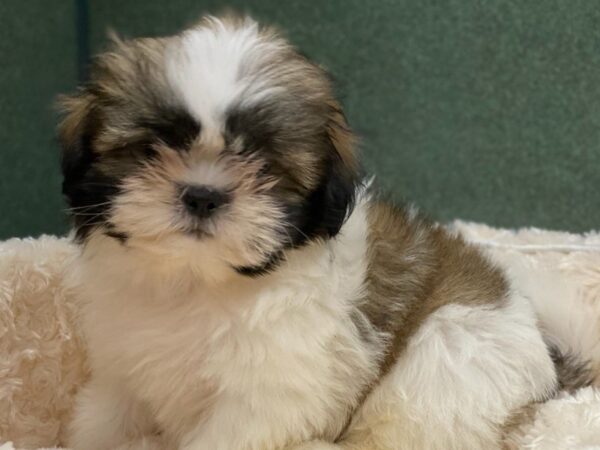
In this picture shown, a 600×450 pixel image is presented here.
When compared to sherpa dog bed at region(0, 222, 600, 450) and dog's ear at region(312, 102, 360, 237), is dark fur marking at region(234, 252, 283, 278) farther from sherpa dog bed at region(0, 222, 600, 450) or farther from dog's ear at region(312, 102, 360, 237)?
sherpa dog bed at region(0, 222, 600, 450)

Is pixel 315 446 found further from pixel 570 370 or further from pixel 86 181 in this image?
pixel 570 370

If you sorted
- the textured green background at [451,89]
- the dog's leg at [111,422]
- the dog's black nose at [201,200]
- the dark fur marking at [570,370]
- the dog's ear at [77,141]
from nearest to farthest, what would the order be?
the dog's black nose at [201,200], the dog's ear at [77,141], the dog's leg at [111,422], the dark fur marking at [570,370], the textured green background at [451,89]

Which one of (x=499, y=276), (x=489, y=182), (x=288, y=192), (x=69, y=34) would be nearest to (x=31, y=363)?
(x=288, y=192)

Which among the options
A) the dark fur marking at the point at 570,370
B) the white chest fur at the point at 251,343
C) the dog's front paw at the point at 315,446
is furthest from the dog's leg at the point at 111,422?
the dark fur marking at the point at 570,370

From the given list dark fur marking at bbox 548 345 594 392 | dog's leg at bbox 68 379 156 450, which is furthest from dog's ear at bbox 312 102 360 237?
dark fur marking at bbox 548 345 594 392

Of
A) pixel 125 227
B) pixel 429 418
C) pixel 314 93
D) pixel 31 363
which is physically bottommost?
pixel 31 363

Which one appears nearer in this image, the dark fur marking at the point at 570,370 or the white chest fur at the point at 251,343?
the white chest fur at the point at 251,343

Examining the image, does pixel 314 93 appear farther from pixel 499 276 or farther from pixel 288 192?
pixel 499 276

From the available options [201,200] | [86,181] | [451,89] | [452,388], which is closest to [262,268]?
[201,200]

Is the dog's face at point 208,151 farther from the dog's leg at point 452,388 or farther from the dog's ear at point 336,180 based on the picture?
the dog's leg at point 452,388
